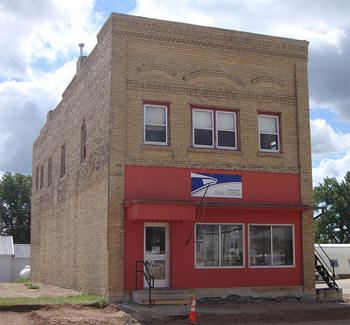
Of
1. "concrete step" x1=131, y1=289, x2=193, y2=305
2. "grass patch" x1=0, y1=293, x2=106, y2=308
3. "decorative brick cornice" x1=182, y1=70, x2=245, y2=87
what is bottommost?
"grass patch" x1=0, y1=293, x2=106, y2=308

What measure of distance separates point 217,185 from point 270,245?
2.97 meters

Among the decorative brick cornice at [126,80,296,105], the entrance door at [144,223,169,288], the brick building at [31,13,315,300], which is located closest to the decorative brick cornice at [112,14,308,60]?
the brick building at [31,13,315,300]

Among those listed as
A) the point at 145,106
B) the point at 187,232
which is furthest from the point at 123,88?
the point at 187,232

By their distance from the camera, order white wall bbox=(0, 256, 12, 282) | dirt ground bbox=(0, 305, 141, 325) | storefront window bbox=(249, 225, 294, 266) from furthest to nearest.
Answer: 1. white wall bbox=(0, 256, 12, 282)
2. storefront window bbox=(249, 225, 294, 266)
3. dirt ground bbox=(0, 305, 141, 325)

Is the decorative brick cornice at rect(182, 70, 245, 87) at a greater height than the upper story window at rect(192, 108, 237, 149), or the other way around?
the decorative brick cornice at rect(182, 70, 245, 87)

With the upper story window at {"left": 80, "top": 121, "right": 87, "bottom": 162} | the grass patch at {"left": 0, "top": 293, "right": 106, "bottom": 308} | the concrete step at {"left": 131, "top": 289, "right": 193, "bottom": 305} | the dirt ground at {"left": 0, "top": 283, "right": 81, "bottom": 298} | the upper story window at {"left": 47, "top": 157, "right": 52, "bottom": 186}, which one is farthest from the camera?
the upper story window at {"left": 47, "top": 157, "right": 52, "bottom": 186}

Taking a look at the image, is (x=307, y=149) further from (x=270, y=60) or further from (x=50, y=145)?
(x=50, y=145)

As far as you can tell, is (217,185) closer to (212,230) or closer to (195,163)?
(195,163)

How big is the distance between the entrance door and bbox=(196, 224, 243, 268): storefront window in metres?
1.12

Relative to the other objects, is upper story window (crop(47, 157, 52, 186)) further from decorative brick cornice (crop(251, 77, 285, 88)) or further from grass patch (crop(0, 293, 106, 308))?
decorative brick cornice (crop(251, 77, 285, 88))

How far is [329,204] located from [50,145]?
48.9 meters

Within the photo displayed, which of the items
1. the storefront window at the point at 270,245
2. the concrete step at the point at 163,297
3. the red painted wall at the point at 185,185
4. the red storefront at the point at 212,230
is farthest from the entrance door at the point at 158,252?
the storefront window at the point at 270,245

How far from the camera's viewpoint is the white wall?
5122cm

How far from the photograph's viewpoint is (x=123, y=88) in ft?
58.9
